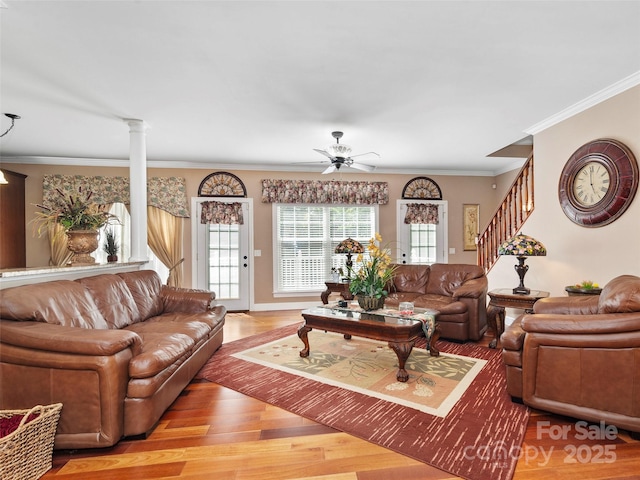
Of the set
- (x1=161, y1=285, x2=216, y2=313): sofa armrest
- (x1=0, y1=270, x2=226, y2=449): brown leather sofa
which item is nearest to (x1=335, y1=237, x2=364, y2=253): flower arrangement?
(x1=161, y1=285, x2=216, y2=313): sofa armrest

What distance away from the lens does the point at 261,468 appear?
1.81 m

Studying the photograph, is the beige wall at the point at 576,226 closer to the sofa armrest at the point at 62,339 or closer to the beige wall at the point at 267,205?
the beige wall at the point at 267,205

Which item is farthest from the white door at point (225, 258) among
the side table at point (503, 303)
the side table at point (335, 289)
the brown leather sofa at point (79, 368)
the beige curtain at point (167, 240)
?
the side table at point (503, 303)

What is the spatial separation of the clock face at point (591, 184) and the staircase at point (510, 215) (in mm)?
717

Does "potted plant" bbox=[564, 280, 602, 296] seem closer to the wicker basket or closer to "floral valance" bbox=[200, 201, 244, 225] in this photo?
the wicker basket

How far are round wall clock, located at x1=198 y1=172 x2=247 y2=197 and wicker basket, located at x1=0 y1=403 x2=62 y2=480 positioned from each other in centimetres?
450

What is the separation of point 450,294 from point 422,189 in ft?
8.80

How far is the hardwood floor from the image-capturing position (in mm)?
1754

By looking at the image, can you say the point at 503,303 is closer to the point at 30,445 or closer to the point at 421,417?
the point at 421,417

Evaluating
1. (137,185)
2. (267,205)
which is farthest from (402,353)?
(267,205)

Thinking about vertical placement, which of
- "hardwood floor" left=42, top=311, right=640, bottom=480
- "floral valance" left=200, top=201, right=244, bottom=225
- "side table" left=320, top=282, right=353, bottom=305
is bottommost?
"hardwood floor" left=42, top=311, right=640, bottom=480

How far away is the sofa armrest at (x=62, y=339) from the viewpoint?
1.90m

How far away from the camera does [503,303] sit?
3.67 meters

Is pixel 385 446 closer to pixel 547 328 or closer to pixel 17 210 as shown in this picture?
pixel 547 328
